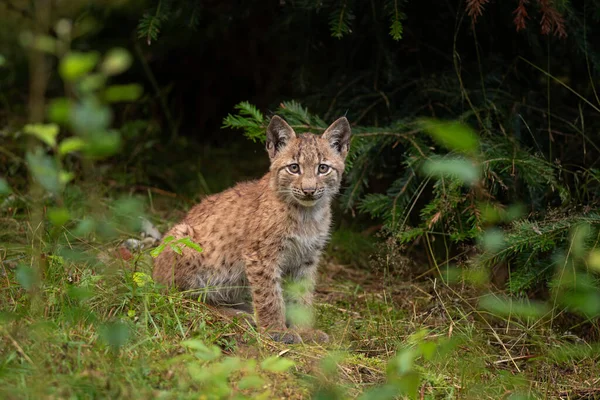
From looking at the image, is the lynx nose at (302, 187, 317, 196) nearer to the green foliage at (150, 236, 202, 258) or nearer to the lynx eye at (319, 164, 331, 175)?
the lynx eye at (319, 164, 331, 175)

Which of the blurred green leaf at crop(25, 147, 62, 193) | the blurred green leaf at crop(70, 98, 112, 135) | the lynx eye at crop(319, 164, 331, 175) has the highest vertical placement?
the blurred green leaf at crop(70, 98, 112, 135)

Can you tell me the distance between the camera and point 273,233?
5.02 metres

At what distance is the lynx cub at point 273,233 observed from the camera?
4977 mm

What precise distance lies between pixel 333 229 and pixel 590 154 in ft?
7.36

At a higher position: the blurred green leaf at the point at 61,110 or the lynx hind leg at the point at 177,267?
the blurred green leaf at the point at 61,110

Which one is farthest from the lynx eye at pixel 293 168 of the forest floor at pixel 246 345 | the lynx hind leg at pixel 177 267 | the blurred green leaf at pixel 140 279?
the blurred green leaf at pixel 140 279

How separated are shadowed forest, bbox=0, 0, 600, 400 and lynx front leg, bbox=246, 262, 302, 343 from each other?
0.38 metres

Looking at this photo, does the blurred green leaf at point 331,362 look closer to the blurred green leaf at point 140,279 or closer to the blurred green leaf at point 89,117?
the blurred green leaf at point 140,279

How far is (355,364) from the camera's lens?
4.22 metres

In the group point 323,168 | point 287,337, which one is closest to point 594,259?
point 287,337

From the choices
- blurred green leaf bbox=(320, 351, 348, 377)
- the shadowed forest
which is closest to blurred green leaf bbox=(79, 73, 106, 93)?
the shadowed forest

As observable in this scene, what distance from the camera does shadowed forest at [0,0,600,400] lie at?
3248mm

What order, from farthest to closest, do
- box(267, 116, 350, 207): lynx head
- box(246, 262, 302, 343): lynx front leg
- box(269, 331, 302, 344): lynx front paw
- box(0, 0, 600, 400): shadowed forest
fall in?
box(267, 116, 350, 207): lynx head
box(246, 262, 302, 343): lynx front leg
box(269, 331, 302, 344): lynx front paw
box(0, 0, 600, 400): shadowed forest

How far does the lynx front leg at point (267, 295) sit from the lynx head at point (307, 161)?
525mm
